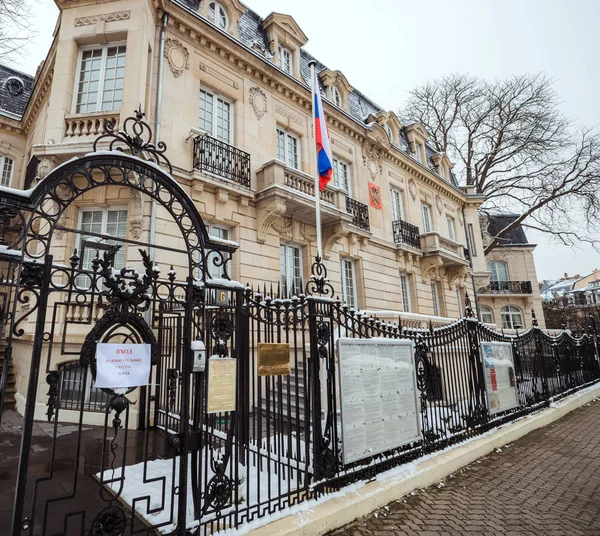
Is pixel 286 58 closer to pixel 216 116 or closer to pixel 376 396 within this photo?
pixel 216 116

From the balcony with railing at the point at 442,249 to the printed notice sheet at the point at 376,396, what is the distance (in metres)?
13.4

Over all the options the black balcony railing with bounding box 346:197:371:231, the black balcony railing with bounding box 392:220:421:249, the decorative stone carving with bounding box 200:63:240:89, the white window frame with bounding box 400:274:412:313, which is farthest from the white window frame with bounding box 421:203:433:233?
the decorative stone carving with bounding box 200:63:240:89

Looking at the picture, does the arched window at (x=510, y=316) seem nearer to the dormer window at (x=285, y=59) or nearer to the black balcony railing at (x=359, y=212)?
the black balcony railing at (x=359, y=212)

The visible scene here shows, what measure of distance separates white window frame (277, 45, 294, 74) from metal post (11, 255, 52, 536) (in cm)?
1350

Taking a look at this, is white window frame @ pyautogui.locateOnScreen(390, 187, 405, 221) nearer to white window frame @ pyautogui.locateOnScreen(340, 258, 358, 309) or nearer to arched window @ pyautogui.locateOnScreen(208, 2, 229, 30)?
white window frame @ pyautogui.locateOnScreen(340, 258, 358, 309)

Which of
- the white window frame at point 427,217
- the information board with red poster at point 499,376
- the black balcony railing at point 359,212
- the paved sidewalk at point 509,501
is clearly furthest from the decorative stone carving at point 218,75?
the white window frame at point 427,217

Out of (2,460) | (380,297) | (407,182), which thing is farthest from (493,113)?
(2,460)

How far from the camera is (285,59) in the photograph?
14.1 meters

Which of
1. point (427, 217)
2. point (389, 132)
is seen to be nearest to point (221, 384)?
point (389, 132)

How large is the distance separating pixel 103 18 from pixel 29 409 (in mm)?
11201

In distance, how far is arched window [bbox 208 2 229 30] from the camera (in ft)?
38.3

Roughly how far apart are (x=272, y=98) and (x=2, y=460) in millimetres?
12438

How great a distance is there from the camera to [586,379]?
483 inches

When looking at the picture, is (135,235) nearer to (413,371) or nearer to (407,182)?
(413,371)
